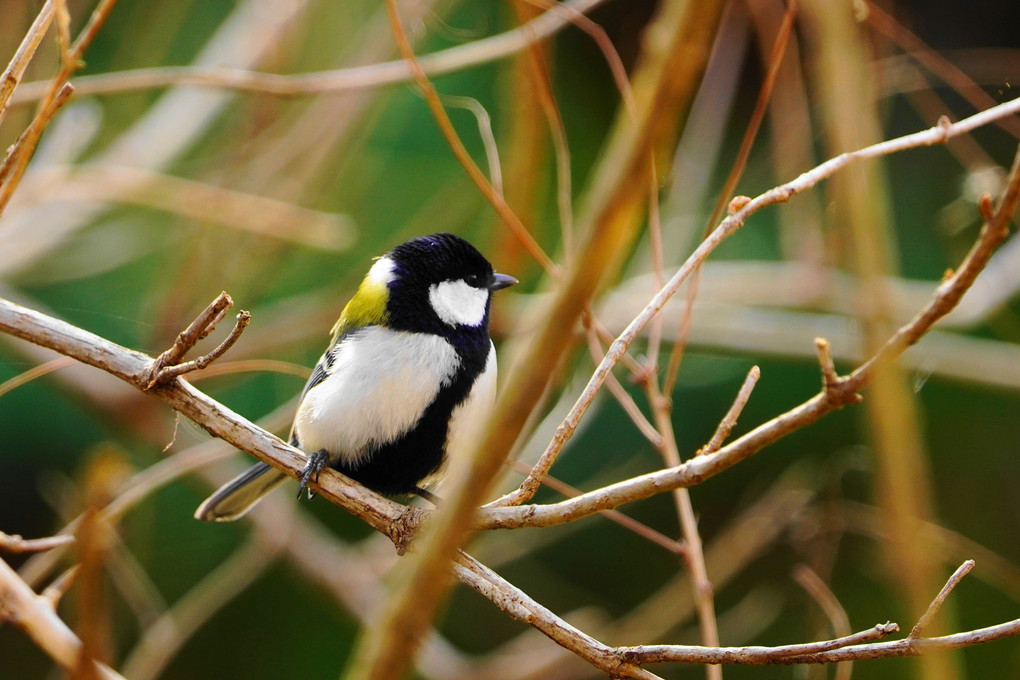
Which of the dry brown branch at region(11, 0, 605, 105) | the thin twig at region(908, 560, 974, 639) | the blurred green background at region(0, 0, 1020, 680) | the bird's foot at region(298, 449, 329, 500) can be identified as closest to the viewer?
the thin twig at region(908, 560, 974, 639)

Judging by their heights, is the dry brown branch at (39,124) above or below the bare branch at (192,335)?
above

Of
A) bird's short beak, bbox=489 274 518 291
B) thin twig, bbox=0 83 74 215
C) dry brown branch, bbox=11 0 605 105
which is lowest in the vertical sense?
thin twig, bbox=0 83 74 215

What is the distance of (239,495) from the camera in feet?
6.48

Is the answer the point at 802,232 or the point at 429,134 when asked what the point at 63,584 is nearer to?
the point at 802,232

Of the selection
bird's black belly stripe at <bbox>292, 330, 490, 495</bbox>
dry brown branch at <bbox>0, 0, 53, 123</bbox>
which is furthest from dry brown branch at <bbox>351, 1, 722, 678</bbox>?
bird's black belly stripe at <bbox>292, 330, 490, 495</bbox>

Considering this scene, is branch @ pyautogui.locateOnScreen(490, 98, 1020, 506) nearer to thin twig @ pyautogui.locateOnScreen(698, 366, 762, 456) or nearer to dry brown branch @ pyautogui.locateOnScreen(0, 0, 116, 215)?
thin twig @ pyautogui.locateOnScreen(698, 366, 762, 456)

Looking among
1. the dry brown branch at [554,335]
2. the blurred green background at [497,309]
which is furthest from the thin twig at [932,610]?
the blurred green background at [497,309]

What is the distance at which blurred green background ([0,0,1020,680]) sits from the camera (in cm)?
258

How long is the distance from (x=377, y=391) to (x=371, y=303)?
0.98ft

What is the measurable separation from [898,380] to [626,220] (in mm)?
567

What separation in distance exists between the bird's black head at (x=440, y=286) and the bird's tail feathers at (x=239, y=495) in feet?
1.53

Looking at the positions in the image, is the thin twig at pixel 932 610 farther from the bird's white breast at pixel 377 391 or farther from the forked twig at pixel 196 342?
the bird's white breast at pixel 377 391

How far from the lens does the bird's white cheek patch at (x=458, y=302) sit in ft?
6.33

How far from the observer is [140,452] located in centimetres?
312
